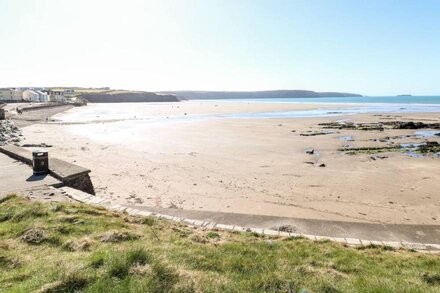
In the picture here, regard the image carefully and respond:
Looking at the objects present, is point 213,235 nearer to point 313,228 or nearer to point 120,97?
point 313,228

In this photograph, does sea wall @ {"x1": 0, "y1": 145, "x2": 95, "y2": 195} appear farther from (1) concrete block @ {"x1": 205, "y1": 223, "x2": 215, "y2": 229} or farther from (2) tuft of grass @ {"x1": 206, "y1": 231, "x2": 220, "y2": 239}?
(2) tuft of grass @ {"x1": 206, "y1": 231, "x2": 220, "y2": 239}

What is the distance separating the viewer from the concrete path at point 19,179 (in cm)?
946

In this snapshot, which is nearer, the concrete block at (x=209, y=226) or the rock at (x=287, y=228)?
the concrete block at (x=209, y=226)

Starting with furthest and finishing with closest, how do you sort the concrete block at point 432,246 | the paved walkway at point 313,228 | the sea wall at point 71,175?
the sea wall at point 71,175 → the paved walkway at point 313,228 → the concrete block at point 432,246

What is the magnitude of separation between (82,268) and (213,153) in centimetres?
Result: 1583

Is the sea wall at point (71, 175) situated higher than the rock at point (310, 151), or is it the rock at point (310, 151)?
the sea wall at point (71, 175)

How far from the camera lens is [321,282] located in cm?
453

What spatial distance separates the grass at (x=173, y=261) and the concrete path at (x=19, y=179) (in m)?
2.59

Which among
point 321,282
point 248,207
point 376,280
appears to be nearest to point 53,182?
point 248,207

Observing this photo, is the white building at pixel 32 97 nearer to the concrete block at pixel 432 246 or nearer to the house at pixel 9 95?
the house at pixel 9 95

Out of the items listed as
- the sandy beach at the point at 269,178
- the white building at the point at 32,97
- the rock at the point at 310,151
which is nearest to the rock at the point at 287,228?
the sandy beach at the point at 269,178

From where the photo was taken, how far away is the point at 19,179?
10.3m

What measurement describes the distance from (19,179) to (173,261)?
8.14 meters

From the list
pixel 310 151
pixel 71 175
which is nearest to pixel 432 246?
pixel 71 175
